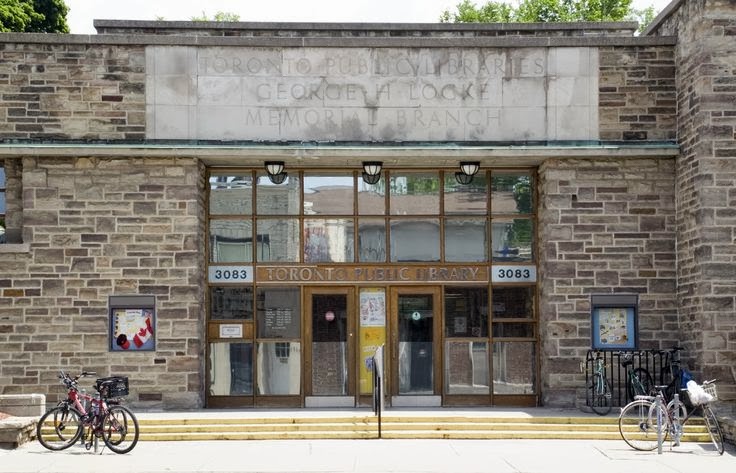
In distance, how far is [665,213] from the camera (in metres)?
17.5

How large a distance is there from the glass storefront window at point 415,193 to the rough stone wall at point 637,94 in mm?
2798

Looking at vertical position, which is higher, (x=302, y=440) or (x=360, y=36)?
(x=360, y=36)

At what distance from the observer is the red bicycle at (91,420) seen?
14.1 meters

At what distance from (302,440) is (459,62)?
20.7 ft

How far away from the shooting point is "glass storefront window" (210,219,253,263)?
18.1 meters

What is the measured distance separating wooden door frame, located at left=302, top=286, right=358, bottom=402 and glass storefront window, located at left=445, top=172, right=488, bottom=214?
211 centimetres

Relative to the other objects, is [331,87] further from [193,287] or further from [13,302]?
[13,302]

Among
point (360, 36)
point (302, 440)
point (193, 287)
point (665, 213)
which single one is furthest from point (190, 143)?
point (665, 213)

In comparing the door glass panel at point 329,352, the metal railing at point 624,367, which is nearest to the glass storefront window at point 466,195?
the door glass panel at point 329,352

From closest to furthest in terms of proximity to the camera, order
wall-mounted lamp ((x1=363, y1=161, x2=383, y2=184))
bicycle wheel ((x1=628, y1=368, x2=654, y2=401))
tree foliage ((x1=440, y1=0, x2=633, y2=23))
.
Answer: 1. bicycle wheel ((x1=628, y1=368, x2=654, y2=401))
2. wall-mounted lamp ((x1=363, y1=161, x2=383, y2=184))
3. tree foliage ((x1=440, y1=0, x2=633, y2=23))

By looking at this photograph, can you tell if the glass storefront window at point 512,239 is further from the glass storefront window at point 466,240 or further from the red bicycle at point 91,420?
the red bicycle at point 91,420

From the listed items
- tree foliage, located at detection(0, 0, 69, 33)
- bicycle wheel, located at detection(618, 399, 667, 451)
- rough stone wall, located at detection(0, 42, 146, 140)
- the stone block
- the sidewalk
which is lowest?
the sidewalk

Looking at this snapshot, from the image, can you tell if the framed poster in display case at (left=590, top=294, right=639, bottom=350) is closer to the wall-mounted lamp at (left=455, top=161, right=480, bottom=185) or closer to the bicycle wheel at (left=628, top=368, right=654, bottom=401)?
the bicycle wheel at (left=628, top=368, right=654, bottom=401)

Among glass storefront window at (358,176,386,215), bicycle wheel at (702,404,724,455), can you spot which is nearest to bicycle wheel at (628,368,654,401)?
bicycle wheel at (702,404,724,455)
